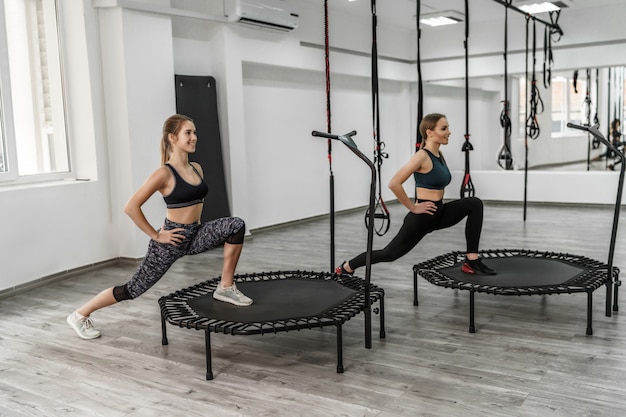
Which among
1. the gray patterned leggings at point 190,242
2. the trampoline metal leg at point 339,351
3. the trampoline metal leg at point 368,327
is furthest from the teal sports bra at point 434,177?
the trampoline metal leg at point 339,351

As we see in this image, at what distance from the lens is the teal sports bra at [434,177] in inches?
156

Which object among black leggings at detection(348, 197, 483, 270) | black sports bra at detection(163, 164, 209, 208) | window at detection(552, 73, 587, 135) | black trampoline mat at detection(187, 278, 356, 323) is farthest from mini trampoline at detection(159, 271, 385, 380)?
window at detection(552, 73, 587, 135)

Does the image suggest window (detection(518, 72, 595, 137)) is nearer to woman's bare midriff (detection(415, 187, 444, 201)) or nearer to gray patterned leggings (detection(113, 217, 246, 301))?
woman's bare midriff (detection(415, 187, 444, 201))

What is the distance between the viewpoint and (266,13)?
21.6 ft

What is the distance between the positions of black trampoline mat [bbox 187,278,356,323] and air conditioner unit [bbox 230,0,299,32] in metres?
3.39

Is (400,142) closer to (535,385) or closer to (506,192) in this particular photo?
(506,192)

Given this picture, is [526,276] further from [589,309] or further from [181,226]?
[181,226]

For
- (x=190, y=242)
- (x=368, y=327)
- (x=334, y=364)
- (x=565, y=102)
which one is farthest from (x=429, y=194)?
(x=565, y=102)

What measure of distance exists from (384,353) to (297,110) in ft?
16.9

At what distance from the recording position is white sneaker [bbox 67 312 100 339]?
3658 mm

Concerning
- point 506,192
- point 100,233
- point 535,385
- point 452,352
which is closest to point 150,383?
point 452,352

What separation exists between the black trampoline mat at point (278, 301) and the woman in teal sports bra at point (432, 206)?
46cm

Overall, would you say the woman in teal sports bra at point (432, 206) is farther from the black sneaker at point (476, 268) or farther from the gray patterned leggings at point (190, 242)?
the gray patterned leggings at point (190, 242)

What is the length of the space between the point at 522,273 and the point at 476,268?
0.29 m
